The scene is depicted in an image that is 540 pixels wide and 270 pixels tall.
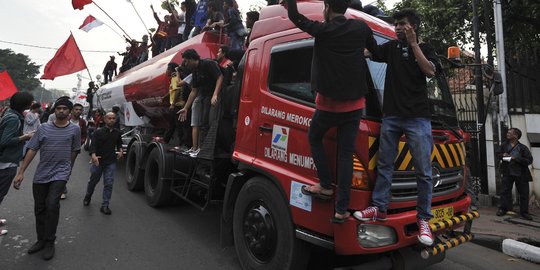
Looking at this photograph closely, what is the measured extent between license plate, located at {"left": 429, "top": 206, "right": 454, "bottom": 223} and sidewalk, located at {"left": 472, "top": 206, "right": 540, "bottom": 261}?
6.91 feet

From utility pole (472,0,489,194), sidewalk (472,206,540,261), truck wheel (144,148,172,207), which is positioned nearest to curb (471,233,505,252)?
sidewalk (472,206,540,261)

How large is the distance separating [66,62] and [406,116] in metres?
11.8

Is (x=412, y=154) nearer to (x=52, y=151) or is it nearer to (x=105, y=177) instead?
(x=52, y=151)

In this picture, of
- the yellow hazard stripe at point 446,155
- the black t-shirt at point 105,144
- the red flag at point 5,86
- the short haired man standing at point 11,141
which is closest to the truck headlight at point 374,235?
the yellow hazard stripe at point 446,155

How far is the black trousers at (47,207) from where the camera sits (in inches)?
153

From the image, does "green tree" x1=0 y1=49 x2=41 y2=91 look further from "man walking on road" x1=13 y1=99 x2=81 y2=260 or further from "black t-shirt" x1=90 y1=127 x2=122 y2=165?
"man walking on road" x1=13 y1=99 x2=81 y2=260

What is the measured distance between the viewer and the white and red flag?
493 inches

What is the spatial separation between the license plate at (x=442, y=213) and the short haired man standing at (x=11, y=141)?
4360 mm

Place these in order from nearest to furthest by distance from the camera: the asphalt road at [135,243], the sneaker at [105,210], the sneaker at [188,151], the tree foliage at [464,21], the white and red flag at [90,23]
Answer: the asphalt road at [135,243] → the sneaker at [188,151] → the sneaker at [105,210] → the tree foliage at [464,21] → the white and red flag at [90,23]

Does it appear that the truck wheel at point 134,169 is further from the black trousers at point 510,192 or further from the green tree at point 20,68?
the green tree at point 20,68

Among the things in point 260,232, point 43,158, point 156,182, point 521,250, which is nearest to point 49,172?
point 43,158

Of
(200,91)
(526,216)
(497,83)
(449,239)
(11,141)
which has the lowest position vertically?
(526,216)

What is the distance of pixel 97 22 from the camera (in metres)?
12.6

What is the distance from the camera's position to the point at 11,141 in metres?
3.95
